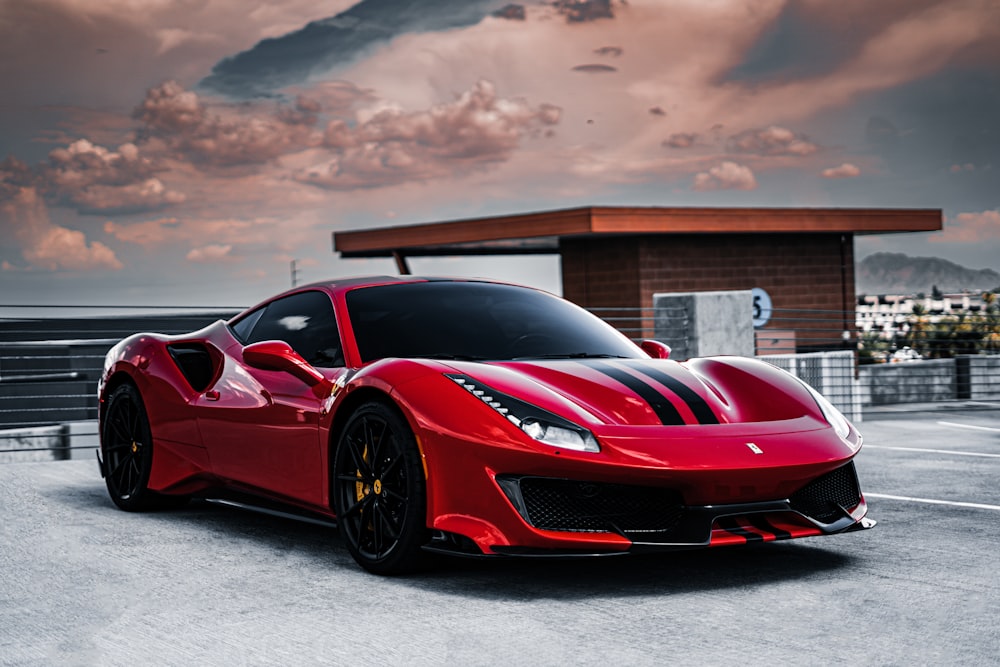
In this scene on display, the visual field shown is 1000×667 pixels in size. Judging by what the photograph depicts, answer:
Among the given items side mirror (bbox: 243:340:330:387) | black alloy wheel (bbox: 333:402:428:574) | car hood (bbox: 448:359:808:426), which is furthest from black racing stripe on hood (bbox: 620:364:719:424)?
side mirror (bbox: 243:340:330:387)

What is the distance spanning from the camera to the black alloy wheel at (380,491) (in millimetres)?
4539

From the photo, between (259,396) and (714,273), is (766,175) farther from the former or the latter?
(259,396)

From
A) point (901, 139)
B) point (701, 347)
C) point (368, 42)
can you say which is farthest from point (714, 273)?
point (901, 139)

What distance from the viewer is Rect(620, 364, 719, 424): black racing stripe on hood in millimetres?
4621

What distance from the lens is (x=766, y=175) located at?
159 ft

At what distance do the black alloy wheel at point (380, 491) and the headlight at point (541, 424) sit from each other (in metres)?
0.36

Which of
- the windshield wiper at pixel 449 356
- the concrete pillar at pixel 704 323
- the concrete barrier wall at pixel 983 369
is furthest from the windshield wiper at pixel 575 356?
the concrete barrier wall at pixel 983 369

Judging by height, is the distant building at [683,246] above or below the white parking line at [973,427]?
above

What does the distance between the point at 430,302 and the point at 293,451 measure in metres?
0.94

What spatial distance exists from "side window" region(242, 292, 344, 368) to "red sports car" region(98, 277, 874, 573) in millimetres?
12

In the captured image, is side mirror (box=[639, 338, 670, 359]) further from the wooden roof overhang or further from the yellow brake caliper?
the wooden roof overhang

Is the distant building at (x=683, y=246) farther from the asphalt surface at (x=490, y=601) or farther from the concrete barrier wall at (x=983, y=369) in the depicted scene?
the asphalt surface at (x=490, y=601)

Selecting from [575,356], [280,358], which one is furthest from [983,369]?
[280,358]

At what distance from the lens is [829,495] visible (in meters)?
4.74
